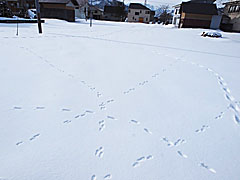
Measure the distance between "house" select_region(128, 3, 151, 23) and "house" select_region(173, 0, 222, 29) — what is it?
707 inches

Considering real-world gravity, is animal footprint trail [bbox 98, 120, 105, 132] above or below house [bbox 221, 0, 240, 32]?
below

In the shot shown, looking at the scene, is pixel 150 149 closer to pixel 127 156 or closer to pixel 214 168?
pixel 127 156

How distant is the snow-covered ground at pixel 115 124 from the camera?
144cm

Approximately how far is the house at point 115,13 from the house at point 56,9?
19.9 m

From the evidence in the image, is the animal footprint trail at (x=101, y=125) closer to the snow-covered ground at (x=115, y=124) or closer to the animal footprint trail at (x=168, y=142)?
the snow-covered ground at (x=115, y=124)

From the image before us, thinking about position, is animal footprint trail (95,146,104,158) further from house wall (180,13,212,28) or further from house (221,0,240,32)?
house (221,0,240,32)

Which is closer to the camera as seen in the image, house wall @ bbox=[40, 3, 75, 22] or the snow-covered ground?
the snow-covered ground

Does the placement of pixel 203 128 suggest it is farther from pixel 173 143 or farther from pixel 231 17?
pixel 231 17

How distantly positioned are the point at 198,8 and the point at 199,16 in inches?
49.1

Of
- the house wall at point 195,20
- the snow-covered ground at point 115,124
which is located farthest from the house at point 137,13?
the snow-covered ground at point 115,124

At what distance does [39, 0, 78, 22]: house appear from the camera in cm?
2030

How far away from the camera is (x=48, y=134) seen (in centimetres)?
178

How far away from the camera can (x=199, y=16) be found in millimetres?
21031

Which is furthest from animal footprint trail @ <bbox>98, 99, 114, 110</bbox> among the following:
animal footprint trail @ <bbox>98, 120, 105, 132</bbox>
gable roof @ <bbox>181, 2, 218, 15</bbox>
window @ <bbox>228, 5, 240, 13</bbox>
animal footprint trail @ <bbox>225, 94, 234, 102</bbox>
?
window @ <bbox>228, 5, 240, 13</bbox>
